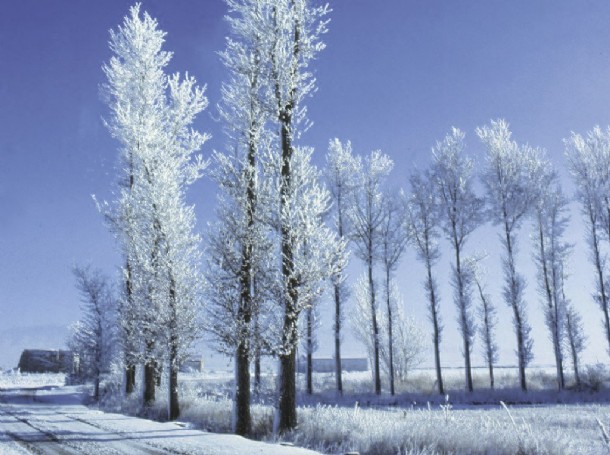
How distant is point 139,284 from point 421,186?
16.1 m

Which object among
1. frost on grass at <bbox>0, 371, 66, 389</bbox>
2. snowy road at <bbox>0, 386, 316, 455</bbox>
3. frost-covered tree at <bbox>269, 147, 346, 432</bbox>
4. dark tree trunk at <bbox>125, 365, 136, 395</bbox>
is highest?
frost-covered tree at <bbox>269, 147, 346, 432</bbox>

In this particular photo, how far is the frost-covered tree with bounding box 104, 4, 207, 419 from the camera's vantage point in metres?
14.3

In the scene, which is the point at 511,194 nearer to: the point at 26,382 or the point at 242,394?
the point at 242,394

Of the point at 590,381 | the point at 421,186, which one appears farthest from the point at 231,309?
the point at 590,381

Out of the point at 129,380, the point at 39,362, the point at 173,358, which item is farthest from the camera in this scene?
the point at 39,362

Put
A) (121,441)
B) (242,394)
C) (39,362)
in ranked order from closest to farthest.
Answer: (121,441), (242,394), (39,362)

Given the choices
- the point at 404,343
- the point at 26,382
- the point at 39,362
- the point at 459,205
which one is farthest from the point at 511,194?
the point at 39,362

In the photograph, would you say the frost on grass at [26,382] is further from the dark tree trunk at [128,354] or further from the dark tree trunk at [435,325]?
the dark tree trunk at [435,325]

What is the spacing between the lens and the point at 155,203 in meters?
15.1

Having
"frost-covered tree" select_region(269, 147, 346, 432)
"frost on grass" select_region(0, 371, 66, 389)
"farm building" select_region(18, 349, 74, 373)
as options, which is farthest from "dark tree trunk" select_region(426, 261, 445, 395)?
"farm building" select_region(18, 349, 74, 373)

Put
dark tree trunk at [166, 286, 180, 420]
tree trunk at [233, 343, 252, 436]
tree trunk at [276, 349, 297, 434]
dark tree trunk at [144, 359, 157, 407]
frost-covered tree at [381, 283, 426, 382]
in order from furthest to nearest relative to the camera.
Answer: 1. frost-covered tree at [381, 283, 426, 382]
2. dark tree trunk at [144, 359, 157, 407]
3. dark tree trunk at [166, 286, 180, 420]
4. tree trunk at [233, 343, 252, 436]
5. tree trunk at [276, 349, 297, 434]

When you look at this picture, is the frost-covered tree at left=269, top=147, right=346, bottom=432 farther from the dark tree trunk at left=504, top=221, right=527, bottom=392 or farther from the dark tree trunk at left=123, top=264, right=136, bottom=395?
the dark tree trunk at left=504, top=221, right=527, bottom=392

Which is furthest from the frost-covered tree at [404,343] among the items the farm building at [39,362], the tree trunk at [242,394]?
the farm building at [39,362]

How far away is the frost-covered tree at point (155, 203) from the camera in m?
14.3
